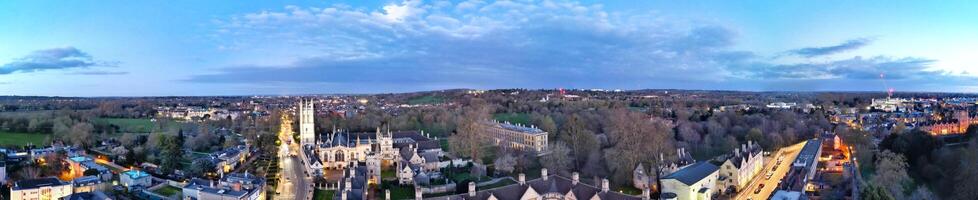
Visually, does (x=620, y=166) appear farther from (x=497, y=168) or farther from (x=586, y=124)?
(x=586, y=124)

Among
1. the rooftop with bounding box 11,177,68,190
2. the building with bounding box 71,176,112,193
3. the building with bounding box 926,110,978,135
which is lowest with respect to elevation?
the building with bounding box 71,176,112,193

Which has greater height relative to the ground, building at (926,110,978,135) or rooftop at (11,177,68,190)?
building at (926,110,978,135)

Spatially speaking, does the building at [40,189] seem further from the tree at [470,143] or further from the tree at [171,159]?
the tree at [470,143]

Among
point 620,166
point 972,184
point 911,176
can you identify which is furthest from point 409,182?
point 911,176

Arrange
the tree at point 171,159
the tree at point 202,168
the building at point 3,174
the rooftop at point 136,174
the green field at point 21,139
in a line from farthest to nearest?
the green field at point 21,139, the tree at point 171,159, the tree at point 202,168, the rooftop at point 136,174, the building at point 3,174

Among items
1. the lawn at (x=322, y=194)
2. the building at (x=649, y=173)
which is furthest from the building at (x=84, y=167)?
the building at (x=649, y=173)

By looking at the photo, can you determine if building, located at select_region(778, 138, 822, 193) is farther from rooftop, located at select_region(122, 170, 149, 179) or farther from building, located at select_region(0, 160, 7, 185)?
building, located at select_region(0, 160, 7, 185)

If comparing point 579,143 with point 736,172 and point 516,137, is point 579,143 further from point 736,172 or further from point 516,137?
point 736,172

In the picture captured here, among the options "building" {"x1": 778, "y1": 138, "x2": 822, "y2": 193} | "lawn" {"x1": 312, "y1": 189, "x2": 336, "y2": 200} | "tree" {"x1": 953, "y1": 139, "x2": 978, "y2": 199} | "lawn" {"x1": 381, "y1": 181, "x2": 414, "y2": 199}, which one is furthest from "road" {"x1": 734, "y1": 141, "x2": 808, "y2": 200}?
"lawn" {"x1": 312, "y1": 189, "x2": 336, "y2": 200}
